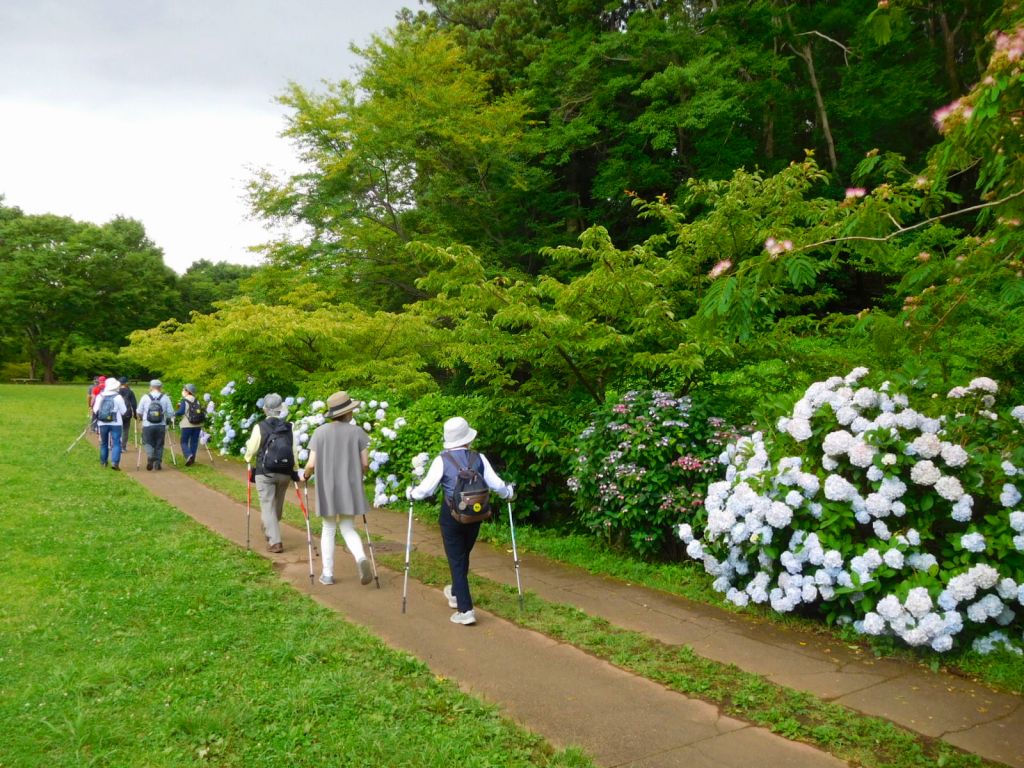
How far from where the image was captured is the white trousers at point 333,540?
7.16m

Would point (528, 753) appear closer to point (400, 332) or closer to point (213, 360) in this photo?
point (400, 332)

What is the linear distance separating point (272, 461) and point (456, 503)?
326 cm

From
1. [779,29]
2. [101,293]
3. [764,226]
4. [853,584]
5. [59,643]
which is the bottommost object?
[59,643]

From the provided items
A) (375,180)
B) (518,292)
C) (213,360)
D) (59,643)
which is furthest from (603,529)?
(375,180)

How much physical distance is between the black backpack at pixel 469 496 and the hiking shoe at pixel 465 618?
0.70 meters

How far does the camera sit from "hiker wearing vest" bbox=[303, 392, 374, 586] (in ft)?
23.5

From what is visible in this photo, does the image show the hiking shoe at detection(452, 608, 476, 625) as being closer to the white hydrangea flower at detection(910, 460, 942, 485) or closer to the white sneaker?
the white sneaker

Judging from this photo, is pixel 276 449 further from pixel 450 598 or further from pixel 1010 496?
pixel 1010 496

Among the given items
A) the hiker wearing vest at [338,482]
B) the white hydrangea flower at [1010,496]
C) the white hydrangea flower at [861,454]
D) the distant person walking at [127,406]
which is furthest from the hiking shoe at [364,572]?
the distant person walking at [127,406]

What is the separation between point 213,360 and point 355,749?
13832 millimetres

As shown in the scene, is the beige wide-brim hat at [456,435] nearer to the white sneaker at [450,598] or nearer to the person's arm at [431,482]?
the person's arm at [431,482]

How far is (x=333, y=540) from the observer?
7.28 m

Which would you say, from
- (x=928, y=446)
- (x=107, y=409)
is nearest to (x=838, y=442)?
(x=928, y=446)

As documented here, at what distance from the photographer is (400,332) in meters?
14.6
